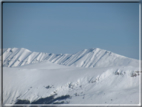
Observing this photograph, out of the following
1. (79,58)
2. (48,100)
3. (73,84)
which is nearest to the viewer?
(48,100)

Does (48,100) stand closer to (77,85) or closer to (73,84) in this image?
(73,84)

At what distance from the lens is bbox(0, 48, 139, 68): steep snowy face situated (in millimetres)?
69000

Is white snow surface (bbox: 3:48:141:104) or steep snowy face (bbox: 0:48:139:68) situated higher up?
steep snowy face (bbox: 0:48:139:68)

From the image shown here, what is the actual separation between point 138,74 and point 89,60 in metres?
50.3

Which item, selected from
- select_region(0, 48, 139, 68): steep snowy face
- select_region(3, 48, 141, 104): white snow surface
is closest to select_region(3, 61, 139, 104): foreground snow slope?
select_region(3, 48, 141, 104): white snow surface

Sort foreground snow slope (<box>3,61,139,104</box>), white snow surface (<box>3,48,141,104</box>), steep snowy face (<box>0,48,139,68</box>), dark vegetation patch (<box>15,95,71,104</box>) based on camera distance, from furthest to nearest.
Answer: steep snowy face (<box>0,48,139,68</box>)
foreground snow slope (<box>3,61,139,104</box>)
dark vegetation patch (<box>15,95,71,104</box>)
white snow surface (<box>3,48,141,104</box>)

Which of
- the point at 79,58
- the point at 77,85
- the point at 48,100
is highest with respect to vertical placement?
the point at 79,58

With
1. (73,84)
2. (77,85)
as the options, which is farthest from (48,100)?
(77,85)

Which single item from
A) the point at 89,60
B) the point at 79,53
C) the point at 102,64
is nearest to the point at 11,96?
the point at 102,64

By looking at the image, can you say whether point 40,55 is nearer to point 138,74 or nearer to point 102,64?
point 102,64

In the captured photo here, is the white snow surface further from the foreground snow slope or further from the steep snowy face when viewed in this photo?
the steep snowy face

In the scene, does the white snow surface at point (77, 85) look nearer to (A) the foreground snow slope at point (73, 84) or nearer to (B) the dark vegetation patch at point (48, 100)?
(A) the foreground snow slope at point (73, 84)

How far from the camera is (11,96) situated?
24.2m

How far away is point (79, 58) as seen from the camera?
253ft
